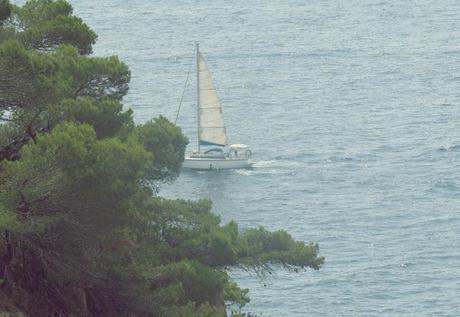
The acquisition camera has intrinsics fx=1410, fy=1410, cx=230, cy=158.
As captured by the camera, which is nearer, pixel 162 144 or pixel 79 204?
pixel 79 204

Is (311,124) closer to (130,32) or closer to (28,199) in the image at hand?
(130,32)

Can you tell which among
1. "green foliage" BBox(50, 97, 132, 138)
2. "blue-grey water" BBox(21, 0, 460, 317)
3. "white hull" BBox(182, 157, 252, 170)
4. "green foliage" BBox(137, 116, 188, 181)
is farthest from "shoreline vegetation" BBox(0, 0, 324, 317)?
"white hull" BBox(182, 157, 252, 170)

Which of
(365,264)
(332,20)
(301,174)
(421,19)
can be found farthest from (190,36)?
(365,264)

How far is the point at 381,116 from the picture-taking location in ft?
417

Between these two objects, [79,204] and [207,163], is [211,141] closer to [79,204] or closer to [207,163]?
[207,163]

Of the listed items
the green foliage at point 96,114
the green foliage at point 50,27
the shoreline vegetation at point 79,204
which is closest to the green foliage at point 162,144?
the shoreline vegetation at point 79,204

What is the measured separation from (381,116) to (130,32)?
50568mm

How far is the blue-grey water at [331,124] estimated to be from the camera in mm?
81250

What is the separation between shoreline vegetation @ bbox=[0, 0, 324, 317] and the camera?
33219 millimetres

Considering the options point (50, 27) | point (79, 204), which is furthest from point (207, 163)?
point (79, 204)

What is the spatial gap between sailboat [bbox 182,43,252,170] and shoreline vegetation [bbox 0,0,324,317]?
70574mm

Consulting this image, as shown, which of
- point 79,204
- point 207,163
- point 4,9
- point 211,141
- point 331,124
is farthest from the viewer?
point 331,124

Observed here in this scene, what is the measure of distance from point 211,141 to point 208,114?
353 cm

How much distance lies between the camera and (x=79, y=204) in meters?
33.8
